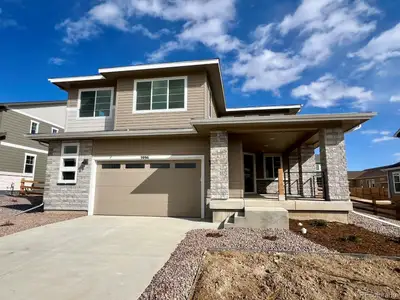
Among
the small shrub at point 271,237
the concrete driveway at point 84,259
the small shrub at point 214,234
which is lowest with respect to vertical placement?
the concrete driveway at point 84,259

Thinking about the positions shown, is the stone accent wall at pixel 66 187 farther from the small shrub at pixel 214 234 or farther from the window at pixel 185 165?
the small shrub at pixel 214 234

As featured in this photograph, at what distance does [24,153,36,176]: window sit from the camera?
17.7 meters

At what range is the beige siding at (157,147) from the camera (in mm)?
8891

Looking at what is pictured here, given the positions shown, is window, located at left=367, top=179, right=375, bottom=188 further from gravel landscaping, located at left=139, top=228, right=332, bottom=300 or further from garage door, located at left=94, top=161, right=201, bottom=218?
gravel landscaping, located at left=139, top=228, right=332, bottom=300

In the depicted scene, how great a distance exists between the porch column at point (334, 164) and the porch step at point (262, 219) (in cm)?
205

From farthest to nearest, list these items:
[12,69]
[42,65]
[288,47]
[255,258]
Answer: [12,69], [42,65], [288,47], [255,258]

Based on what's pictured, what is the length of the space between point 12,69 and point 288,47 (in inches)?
770

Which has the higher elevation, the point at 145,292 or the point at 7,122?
the point at 7,122

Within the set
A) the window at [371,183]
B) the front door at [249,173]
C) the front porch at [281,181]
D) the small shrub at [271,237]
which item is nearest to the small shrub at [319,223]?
the front porch at [281,181]

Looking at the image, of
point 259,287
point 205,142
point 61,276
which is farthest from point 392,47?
point 61,276

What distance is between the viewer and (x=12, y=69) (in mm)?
17438

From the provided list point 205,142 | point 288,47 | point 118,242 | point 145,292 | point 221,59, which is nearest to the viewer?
point 145,292

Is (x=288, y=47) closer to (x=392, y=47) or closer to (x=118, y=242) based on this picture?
(x=392, y=47)

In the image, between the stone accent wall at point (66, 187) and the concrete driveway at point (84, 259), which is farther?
the stone accent wall at point (66, 187)
